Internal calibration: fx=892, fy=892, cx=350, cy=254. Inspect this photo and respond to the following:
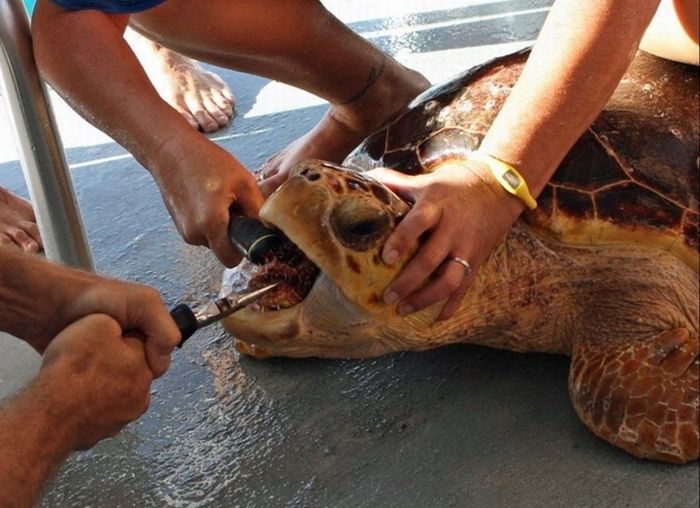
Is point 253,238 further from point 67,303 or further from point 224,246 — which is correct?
point 67,303

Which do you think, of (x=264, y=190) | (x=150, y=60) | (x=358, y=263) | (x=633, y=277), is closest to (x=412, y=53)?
(x=150, y=60)

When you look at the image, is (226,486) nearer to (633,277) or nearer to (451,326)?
(451,326)

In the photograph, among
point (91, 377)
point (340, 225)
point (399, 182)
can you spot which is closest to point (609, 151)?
point (399, 182)

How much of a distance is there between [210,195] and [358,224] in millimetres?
181

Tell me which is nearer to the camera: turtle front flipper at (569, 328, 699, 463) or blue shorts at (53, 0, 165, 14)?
turtle front flipper at (569, 328, 699, 463)

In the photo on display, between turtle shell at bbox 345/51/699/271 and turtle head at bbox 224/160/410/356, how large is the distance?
0.67ft

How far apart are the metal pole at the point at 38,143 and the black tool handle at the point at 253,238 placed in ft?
1.71

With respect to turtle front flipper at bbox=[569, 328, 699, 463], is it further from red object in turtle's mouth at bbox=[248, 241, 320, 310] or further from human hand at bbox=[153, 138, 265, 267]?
human hand at bbox=[153, 138, 265, 267]

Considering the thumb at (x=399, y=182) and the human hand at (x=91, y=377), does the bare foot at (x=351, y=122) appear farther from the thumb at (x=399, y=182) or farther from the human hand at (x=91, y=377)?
the human hand at (x=91, y=377)

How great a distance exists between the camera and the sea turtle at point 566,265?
1063 millimetres

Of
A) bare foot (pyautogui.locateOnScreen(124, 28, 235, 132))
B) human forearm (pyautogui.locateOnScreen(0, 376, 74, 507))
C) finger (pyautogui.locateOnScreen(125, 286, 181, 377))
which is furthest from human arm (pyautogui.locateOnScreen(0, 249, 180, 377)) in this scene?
bare foot (pyautogui.locateOnScreen(124, 28, 235, 132))

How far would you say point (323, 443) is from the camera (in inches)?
46.6

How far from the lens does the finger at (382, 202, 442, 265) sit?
1.02 meters

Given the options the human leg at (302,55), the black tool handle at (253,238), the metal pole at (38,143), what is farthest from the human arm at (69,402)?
the human leg at (302,55)
